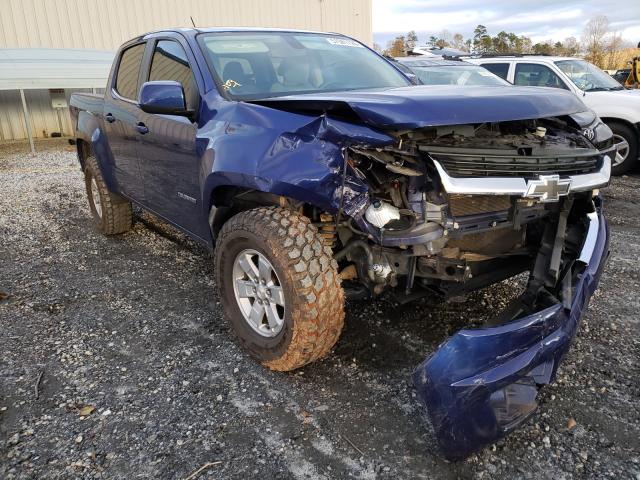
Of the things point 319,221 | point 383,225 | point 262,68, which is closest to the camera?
point 383,225

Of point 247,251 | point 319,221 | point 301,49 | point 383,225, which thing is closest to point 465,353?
point 383,225

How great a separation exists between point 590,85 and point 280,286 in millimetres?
7935

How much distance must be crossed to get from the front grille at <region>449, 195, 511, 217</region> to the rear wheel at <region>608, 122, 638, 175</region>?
6497mm

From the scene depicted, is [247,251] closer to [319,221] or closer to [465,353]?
[319,221]

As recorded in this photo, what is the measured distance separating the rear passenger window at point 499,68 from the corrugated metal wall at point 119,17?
9.37 meters

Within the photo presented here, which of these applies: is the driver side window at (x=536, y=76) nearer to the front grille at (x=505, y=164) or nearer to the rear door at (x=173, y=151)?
the rear door at (x=173, y=151)

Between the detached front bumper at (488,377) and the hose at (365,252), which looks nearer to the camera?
the detached front bumper at (488,377)

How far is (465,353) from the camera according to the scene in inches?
76.2

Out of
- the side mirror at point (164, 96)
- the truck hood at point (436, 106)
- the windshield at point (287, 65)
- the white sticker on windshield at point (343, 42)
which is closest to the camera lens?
the truck hood at point (436, 106)

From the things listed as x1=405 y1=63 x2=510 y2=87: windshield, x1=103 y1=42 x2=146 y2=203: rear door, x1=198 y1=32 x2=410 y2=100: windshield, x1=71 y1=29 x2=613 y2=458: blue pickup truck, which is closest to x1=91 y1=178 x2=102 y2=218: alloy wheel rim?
x1=103 y1=42 x2=146 y2=203: rear door

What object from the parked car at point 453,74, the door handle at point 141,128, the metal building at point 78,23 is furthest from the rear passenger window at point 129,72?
the metal building at point 78,23

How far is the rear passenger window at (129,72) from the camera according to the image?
4242 millimetres

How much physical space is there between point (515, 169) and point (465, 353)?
34.0 inches

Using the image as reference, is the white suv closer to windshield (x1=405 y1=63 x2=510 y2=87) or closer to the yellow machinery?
windshield (x1=405 y1=63 x2=510 y2=87)
